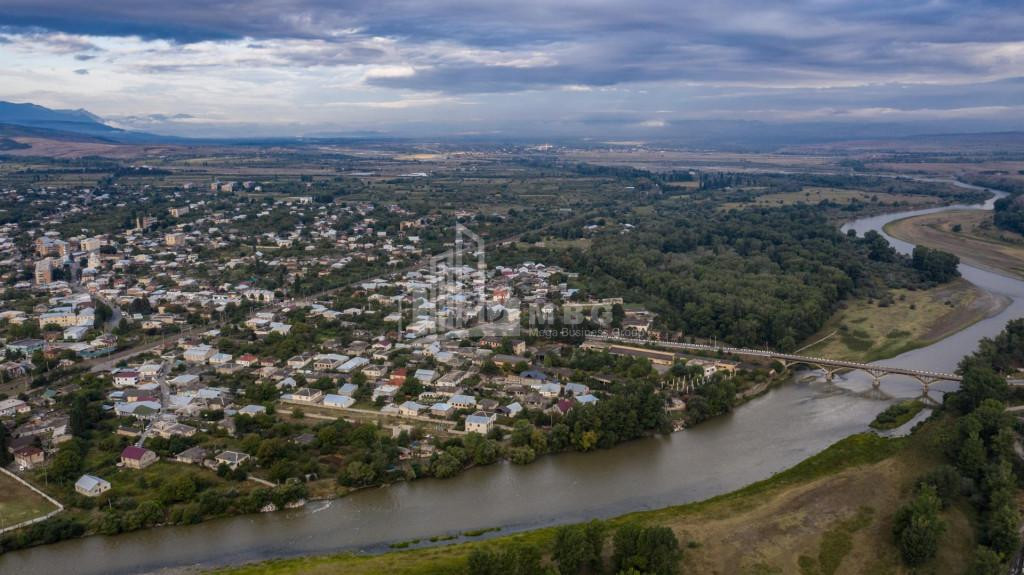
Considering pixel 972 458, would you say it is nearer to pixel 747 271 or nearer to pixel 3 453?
pixel 747 271

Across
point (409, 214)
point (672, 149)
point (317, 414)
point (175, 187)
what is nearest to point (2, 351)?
point (317, 414)

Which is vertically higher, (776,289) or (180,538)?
(776,289)

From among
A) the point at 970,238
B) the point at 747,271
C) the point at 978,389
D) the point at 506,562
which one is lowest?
the point at 506,562

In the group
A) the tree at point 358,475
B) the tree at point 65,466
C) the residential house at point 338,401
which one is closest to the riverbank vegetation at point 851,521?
the tree at point 358,475

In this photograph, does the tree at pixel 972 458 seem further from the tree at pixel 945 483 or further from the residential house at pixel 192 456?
the residential house at pixel 192 456

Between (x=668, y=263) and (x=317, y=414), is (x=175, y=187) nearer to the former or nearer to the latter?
(x=668, y=263)

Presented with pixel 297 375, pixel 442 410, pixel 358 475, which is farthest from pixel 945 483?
pixel 297 375

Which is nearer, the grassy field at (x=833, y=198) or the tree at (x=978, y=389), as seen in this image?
the tree at (x=978, y=389)
